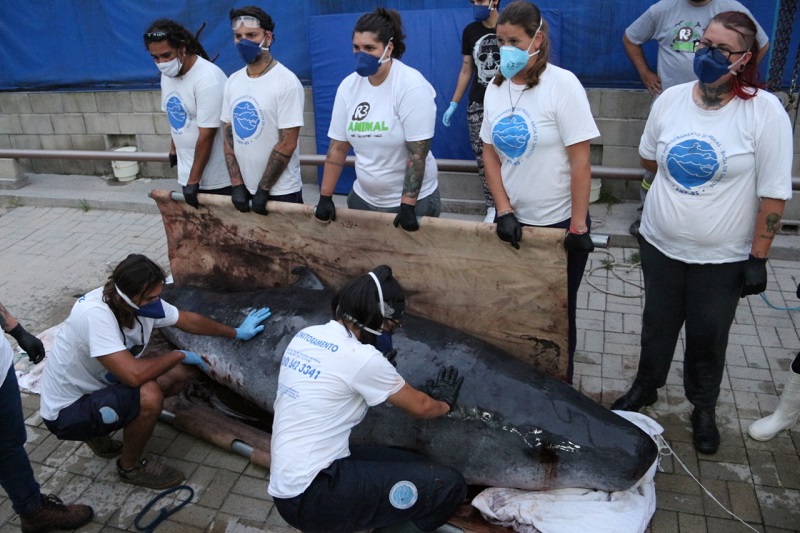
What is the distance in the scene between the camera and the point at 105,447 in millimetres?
3912

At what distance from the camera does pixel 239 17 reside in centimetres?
446

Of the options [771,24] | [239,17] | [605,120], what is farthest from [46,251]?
[771,24]

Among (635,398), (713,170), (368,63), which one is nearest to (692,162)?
(713,170)

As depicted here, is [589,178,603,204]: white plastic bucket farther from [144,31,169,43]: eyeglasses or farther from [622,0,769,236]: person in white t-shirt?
[144,31,169,43]: eyeglasses

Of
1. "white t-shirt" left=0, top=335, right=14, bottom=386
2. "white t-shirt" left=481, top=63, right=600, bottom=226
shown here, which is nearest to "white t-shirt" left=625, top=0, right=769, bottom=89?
"white t-shirt" left=481, top=63, right=600, bottom=226

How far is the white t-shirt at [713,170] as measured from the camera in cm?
307

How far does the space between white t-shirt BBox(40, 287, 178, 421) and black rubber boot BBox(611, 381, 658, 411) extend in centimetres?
275

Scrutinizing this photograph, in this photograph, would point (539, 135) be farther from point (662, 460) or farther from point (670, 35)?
point (670, 35)

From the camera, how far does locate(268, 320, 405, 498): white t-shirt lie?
282 cm

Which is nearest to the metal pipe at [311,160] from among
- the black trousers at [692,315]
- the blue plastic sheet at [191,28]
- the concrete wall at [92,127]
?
the concrete wall at [92,127]

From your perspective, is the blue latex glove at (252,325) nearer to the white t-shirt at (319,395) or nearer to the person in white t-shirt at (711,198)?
the white t-shirt at (319,395)

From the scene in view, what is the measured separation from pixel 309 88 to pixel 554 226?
4938 millimetres

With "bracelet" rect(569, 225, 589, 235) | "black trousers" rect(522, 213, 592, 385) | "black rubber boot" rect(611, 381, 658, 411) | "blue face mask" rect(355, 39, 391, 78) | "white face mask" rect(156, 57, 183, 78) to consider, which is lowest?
"black rubber boot" rect(611, 381, 658, 411)

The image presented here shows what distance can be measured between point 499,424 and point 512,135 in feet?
5.00
